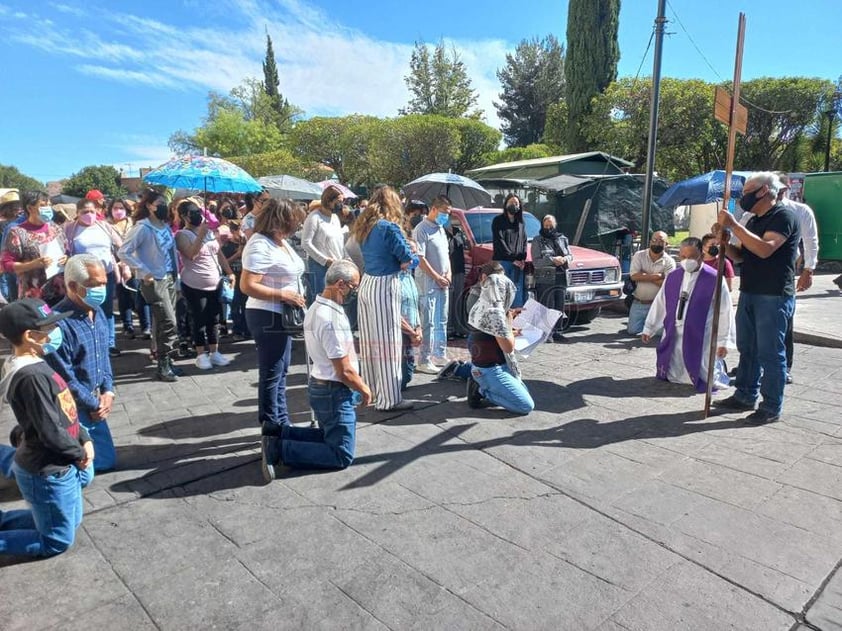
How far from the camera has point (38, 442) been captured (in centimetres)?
276

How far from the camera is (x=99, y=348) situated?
12.1 feet

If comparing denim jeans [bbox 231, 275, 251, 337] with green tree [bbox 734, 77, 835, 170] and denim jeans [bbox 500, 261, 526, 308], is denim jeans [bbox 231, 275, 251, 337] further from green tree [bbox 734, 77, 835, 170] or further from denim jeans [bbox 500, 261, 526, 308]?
green tree [bbox 734, 77, 835, 170]

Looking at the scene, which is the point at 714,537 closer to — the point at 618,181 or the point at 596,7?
the point at 618,181

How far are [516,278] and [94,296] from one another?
5130 millimetres

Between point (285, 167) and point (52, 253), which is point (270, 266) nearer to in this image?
point (52, 253)

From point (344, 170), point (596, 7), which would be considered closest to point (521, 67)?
point (596, 7)

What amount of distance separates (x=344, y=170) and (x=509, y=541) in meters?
29.2

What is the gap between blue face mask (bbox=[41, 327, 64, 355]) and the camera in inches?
119

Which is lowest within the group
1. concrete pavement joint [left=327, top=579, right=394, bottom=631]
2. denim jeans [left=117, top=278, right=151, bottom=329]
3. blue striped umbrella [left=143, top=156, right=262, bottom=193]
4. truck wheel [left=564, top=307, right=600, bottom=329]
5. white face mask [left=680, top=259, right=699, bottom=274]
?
concrete pavement joint [left=327, top=579, right=394, bottom=631]

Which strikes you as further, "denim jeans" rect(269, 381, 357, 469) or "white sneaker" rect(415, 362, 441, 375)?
"white sneaker" rect(415, 362, 441, 375)

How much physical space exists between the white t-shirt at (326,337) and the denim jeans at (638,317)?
550 centimetres

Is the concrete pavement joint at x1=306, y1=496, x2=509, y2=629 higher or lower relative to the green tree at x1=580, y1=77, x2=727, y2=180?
lower

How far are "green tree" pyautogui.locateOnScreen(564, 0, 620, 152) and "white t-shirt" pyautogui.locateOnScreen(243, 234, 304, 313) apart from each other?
2546 cm

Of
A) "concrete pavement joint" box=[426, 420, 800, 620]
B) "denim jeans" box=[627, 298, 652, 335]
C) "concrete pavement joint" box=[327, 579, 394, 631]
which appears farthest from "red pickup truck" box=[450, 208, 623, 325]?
"concrete pavement joint" box=[327, 579, 394, 631]
